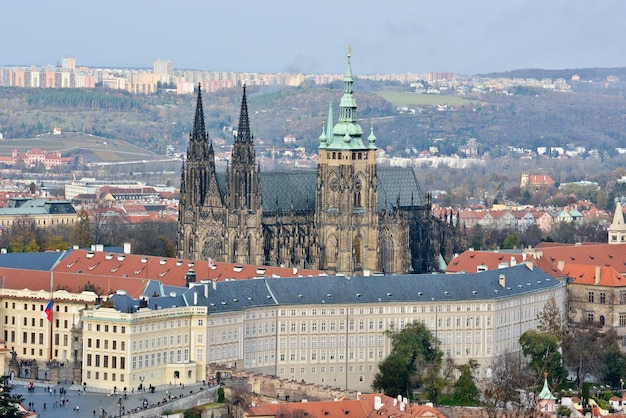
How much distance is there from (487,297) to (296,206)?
25998 millimetres

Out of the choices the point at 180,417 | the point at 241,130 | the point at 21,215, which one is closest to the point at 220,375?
the point at 180,417

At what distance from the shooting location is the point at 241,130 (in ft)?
453

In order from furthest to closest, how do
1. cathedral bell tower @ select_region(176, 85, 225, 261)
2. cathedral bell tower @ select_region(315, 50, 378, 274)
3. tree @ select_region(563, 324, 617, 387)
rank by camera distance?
cathedral bell tower @ select_region(315, 50, 378, 274), cathedral bell tower @ select_region(176, 85, 225, 261), tree @ select_region(563, 324, 617, 387)

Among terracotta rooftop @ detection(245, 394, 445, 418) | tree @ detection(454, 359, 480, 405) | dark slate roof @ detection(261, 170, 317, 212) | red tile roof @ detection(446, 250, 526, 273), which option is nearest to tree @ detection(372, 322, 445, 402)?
tree @ detection(454, 359, 480, 405)

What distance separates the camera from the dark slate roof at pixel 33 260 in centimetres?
12612

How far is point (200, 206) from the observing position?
5497 inches

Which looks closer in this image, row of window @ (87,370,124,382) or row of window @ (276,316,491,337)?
row of window @ (87,370,124,382)

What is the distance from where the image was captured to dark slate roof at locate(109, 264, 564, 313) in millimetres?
110625

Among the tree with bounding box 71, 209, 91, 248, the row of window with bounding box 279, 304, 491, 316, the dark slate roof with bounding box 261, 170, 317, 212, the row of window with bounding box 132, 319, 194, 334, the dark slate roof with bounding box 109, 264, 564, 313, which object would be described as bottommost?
the row of window with bounding box 132, 319, 194, 334

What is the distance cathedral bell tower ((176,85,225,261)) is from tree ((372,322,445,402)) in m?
25.8

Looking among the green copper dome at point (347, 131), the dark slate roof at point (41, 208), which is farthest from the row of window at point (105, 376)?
the dark slate roof at point (41, 208)

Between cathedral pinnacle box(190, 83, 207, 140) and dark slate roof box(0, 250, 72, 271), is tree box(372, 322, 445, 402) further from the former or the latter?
cathedral pinnacle box(190, 83, 207, 140)

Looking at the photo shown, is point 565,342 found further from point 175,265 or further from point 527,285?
point 175,265

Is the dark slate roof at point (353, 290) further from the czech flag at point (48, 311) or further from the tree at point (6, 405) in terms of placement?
the tree at point (6, 405)
